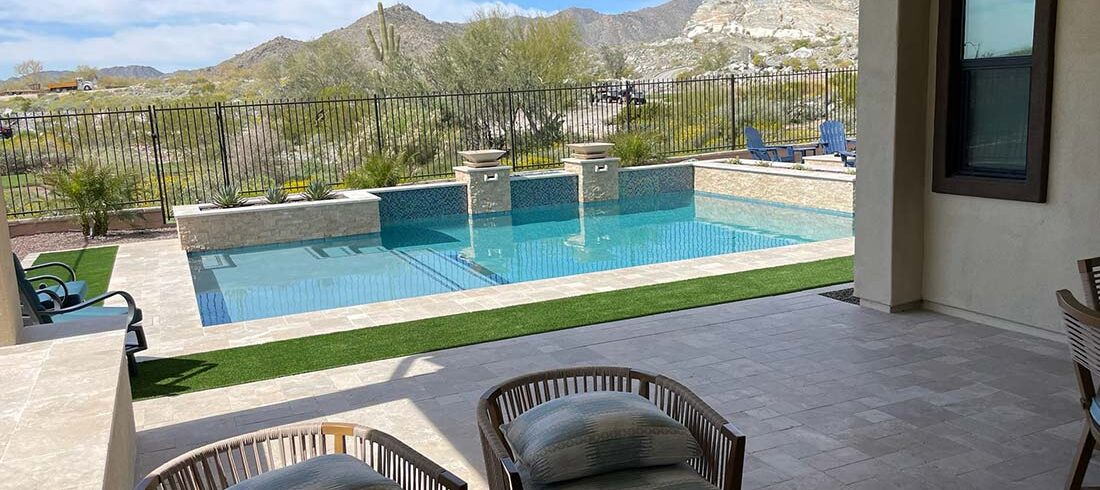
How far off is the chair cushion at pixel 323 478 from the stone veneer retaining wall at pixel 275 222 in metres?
9.52

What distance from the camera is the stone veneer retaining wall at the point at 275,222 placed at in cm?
1103

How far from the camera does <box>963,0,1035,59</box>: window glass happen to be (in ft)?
17.6

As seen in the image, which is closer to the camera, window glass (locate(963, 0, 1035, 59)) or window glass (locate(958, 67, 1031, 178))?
window glass (locate(963, 0, 1035, 59))

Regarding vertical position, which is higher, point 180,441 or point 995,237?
point 995,237

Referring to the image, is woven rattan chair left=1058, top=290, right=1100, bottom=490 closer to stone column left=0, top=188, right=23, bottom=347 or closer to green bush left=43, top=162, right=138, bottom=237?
stone column left=0, top=188, right=23, bottom=347

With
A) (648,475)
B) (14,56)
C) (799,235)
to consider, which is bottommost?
(799,235)

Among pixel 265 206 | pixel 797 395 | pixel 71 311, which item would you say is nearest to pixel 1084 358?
pixel 797 395

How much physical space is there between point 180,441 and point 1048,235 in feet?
16.7

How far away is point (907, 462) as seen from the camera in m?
3.69

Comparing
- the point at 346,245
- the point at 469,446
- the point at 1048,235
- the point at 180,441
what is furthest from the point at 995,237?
the point at 346,245

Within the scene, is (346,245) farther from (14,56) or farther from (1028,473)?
(14,56)

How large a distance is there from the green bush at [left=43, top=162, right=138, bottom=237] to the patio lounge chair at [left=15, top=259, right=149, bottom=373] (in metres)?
6.19

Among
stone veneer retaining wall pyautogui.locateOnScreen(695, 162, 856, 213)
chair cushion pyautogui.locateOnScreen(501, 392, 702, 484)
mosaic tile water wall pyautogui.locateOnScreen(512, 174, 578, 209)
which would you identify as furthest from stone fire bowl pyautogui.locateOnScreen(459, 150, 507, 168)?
chair cushion pyautogui.locateOnScreen(501, 392, 702, 484)

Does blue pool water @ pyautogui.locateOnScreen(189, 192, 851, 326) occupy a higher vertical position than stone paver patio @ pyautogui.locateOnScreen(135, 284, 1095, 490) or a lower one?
lower
